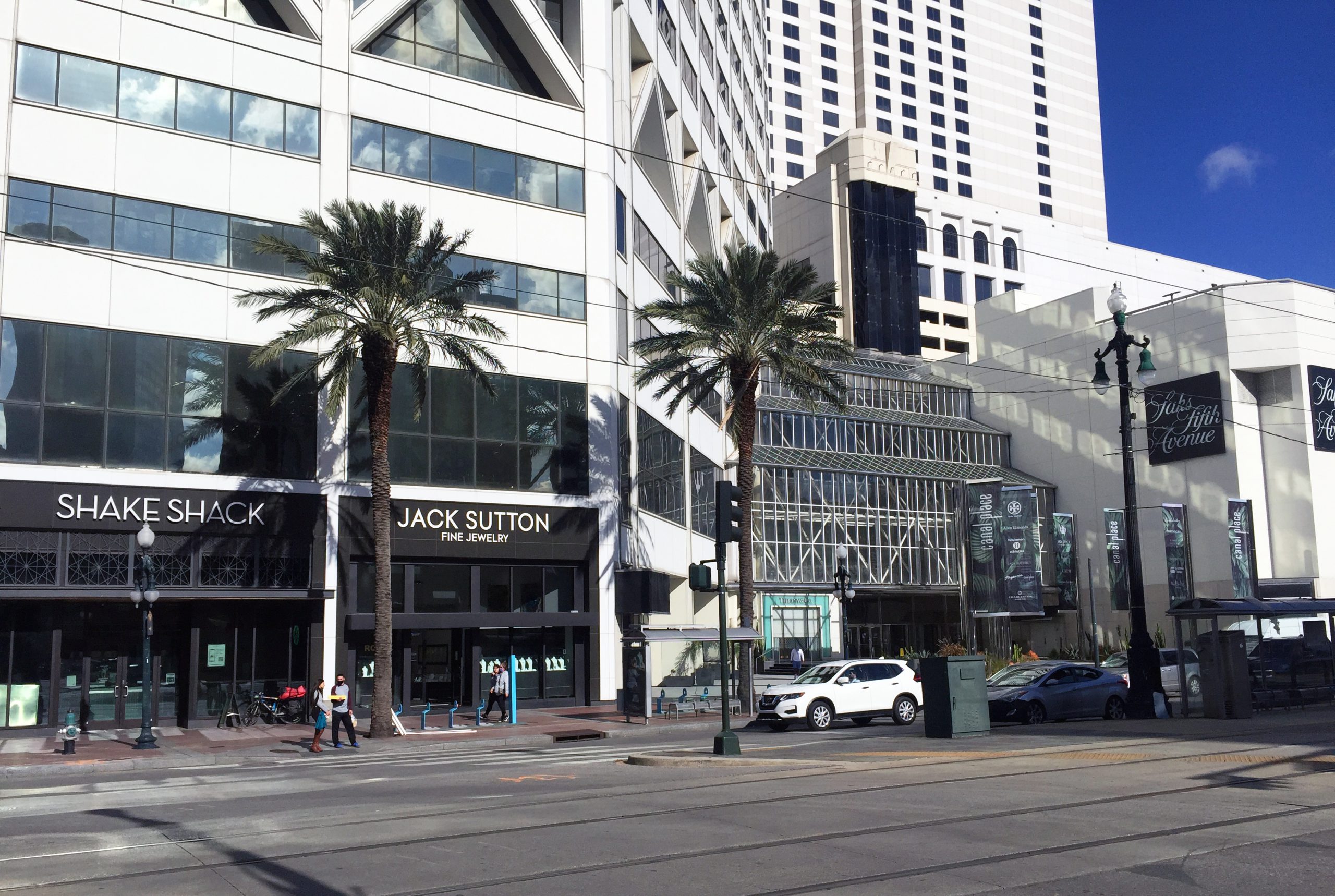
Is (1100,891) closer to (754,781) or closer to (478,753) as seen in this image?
(754,781)

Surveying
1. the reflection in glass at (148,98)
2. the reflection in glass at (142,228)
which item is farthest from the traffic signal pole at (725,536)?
the reflection in glass at (148,98)

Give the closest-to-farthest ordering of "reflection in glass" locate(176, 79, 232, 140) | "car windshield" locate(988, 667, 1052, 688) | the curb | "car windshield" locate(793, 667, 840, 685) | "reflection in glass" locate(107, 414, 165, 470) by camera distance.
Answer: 1. the curb
2. "car windshield" locate(988, 667, 1052, 688)
3. "car windshield" locate(793, 667, 840, 685)
4. "reflection in glass" locate(107, 414, 165, 470)
5. "reflection in glass" locate(176, 79, 232, 140)

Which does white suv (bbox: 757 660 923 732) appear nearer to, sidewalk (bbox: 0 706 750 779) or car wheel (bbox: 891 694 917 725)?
car wheel (bbox: 891 694 917 725)

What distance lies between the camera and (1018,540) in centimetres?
6612

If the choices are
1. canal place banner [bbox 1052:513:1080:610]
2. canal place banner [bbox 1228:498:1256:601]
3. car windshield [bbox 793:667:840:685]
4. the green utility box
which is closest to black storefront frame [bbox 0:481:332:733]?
car windshield [bbox 793:667:840:685]

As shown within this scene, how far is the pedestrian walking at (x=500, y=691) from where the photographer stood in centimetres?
3284

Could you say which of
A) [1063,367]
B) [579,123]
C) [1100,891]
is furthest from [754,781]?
[1063,367]

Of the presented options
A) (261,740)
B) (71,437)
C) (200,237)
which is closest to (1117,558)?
(261,740)

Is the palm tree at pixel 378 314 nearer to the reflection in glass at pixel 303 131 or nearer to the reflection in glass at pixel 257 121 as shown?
the reflection in glass at pixel 303 131

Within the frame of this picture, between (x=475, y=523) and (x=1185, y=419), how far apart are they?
4790 cm

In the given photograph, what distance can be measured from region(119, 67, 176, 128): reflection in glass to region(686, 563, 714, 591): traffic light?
22846 millimetres

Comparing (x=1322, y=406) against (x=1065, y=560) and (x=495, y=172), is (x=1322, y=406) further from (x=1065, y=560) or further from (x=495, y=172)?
(x=495, y=172)

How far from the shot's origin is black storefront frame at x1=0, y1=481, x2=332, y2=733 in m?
29.9

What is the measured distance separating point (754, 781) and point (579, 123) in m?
29.9
